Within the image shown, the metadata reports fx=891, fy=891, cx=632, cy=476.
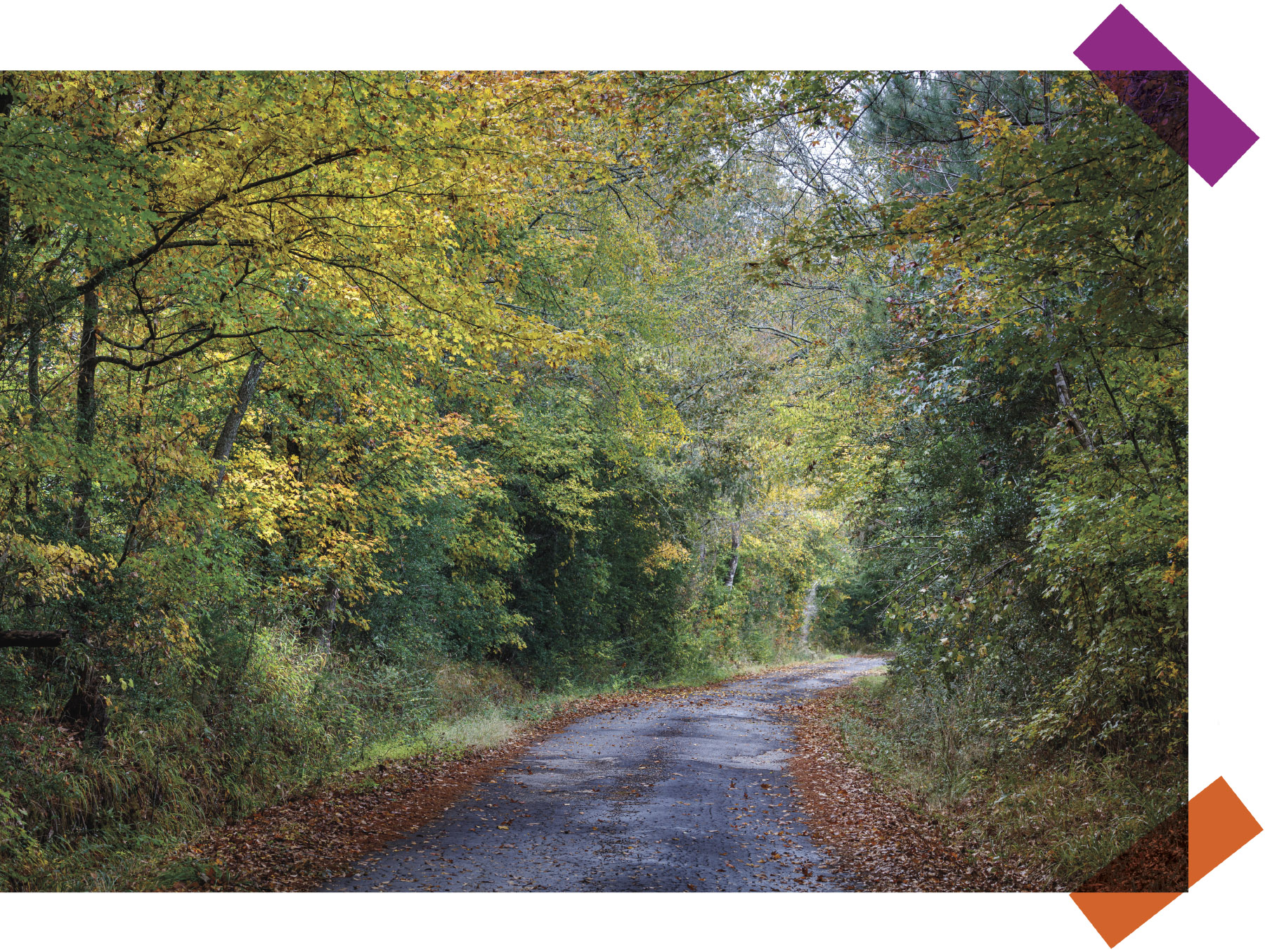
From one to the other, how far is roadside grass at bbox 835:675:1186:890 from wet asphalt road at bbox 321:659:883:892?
1.07m

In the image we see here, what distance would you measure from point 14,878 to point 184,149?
14.4 feet

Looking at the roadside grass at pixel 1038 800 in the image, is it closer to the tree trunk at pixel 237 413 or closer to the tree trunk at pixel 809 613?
the tree trunk at pixel 237 413

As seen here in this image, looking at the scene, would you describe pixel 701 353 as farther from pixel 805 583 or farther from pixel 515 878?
pixel 805 583

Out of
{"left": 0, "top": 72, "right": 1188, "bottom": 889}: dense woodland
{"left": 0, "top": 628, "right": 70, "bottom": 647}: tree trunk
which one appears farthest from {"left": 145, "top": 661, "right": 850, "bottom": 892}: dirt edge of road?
{"left": 0, "top": 628, "right": 70, "bottom": 647}: tree trunk

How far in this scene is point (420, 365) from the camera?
8.04 m

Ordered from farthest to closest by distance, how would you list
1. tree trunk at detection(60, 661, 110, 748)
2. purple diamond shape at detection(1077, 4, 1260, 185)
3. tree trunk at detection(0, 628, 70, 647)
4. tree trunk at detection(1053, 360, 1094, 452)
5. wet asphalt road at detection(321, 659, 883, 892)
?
tree trunk at detection(1053, 360, 1094, 452) → tree trunk at detection(60, 661, 110, 748) → tree trunk at detection(0, 628, 70, 647) → wet asphalt road at detection(321, 659, 883, 892) → purple diamond shape at detection(1077, 4, 1260, 185)

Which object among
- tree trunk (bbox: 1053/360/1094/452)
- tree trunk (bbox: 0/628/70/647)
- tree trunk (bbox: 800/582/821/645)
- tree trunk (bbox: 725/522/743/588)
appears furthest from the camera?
tree trunk (bbox: 800/582/821/645)

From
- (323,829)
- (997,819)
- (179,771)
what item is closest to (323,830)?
(323,829)

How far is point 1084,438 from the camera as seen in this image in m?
7.16

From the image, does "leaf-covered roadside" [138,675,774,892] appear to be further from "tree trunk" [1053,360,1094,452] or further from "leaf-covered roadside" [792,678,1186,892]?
"tree trunk" [1053,360,1094,452]

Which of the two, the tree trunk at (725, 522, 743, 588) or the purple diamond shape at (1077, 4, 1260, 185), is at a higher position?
the purple diamond shape at (1077, 4, 1260, 185)

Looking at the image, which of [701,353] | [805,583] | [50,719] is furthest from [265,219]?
[805,583]

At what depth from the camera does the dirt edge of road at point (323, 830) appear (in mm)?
5184

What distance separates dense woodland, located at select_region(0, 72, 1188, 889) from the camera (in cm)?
517
